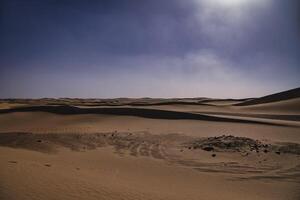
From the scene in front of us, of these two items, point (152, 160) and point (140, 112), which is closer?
point (152, 160)

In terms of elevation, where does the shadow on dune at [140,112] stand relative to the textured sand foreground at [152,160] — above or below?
above

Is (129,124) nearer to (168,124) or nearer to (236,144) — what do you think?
(168,124)

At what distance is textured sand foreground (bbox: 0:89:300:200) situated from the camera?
7.31 meters

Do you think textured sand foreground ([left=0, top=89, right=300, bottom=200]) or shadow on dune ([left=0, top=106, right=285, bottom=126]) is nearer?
textured sand foreground ([left=0, top=89, right=300, bottom=200])

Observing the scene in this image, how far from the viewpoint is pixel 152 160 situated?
1116 cm

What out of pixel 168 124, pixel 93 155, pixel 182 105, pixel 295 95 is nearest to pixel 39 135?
pixel 93 155

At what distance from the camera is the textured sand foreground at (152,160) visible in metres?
7.31

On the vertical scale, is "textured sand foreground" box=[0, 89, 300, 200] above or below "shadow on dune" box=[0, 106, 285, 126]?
below

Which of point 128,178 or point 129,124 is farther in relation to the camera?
point 129,124

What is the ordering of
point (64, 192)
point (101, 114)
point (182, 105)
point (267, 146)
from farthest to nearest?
point (182, 105), point (101, 114), point (267, 146), point (64, 192)

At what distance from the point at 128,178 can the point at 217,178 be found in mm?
2353

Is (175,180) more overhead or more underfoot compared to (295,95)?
more underfoot

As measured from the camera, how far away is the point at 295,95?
3834cm

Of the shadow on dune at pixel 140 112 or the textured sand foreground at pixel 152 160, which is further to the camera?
the shadow on dune at pixel 140 112
